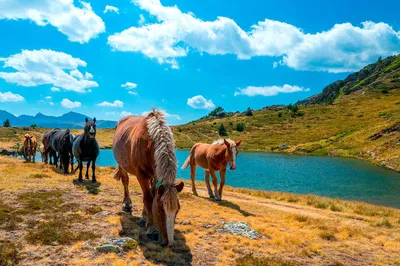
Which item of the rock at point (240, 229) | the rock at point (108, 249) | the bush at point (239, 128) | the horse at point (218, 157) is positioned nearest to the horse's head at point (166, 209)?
the rock at point (108, 249)

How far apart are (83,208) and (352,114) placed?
429 feet

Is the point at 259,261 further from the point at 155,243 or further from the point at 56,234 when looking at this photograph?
the point at 56,234

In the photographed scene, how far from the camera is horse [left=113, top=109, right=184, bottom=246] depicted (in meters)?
6.72

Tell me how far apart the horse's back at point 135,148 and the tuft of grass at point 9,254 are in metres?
3.65

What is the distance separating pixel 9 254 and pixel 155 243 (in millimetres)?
3520

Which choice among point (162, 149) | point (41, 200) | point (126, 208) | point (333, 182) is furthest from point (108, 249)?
point (333, 182)

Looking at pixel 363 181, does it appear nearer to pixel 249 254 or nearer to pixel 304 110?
pixel 249 254

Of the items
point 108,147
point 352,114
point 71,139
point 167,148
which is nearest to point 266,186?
point 71,139

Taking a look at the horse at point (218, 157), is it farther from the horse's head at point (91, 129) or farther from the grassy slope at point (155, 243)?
the horse's head at point (91, 129)

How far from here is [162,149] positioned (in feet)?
24.3

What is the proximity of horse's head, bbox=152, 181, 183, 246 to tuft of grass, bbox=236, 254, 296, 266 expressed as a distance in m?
2.00

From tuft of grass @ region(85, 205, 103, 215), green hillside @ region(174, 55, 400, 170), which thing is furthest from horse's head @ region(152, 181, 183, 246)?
green hillside @ region(174, 55, 400, 170)

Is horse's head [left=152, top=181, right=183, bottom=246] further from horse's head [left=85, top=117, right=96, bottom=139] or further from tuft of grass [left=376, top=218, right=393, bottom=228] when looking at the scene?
tuft of grass [left=376, top=218, right=393, bottom=228]

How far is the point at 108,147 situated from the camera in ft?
352
